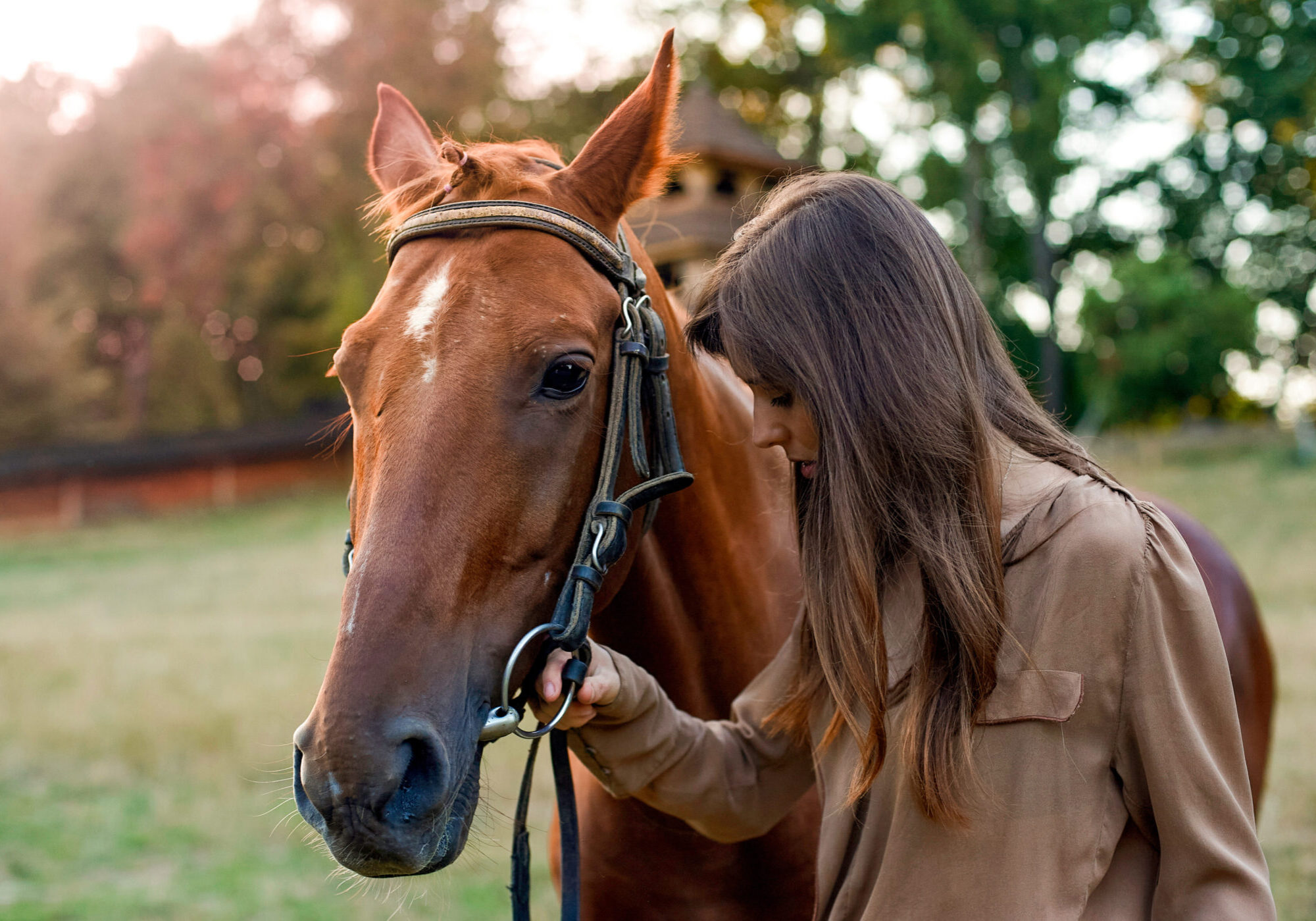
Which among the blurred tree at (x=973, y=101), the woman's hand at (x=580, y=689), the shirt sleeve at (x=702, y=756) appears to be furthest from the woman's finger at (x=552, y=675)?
the blurred tree at (x=973, y=101)

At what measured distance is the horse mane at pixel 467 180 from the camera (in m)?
1.77

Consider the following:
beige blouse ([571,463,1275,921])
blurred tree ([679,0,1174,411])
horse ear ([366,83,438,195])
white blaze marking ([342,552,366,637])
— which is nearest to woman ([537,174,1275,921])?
beige blouse ([571,463,1275,921])

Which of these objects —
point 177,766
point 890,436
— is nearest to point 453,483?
point 890,436

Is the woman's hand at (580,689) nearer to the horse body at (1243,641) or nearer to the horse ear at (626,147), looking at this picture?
the horse ear at (626,147)

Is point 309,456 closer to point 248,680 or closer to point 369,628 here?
point 248,680

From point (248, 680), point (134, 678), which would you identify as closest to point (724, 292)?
point (248, 680)

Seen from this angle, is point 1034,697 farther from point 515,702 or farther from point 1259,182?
point 1259,182

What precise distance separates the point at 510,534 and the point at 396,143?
1.26 m

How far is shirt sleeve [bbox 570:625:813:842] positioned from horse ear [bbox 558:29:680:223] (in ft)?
2.91

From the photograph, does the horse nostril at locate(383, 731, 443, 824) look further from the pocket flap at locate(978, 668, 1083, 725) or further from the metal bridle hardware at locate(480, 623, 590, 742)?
the pocket flap at locate(978, 668, 1083, 725)

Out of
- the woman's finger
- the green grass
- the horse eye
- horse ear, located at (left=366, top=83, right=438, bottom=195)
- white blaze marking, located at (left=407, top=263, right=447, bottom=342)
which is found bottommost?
the green grass

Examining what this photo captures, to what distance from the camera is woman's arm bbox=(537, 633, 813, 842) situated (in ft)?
5.66

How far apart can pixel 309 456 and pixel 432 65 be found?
9.75 metres

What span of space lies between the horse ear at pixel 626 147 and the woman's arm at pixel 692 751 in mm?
871
